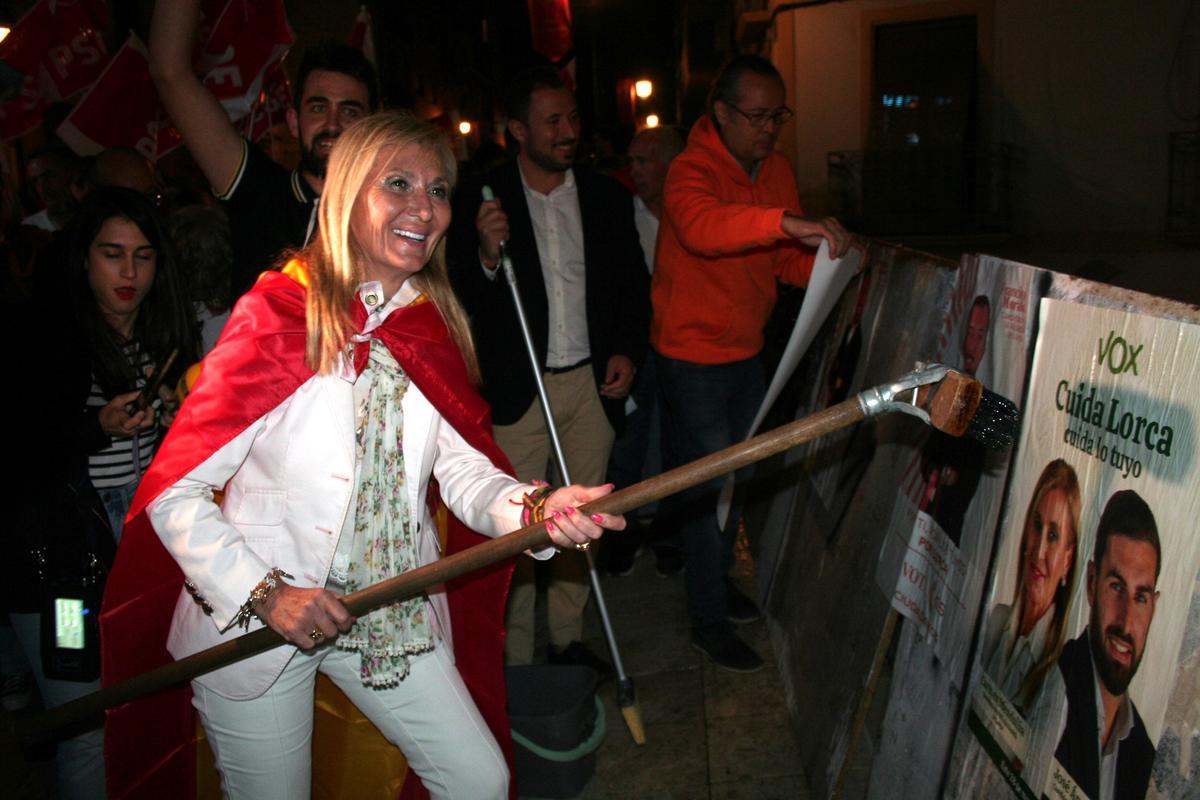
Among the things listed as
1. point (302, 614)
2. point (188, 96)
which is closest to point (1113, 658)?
point (302, 614)

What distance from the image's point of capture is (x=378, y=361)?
259cm

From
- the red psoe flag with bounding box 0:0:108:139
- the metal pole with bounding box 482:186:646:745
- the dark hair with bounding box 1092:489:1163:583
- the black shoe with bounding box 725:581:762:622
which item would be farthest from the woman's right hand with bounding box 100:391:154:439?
the red psoe flag with bounding box 0:0:108:139

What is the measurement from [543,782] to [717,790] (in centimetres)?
64

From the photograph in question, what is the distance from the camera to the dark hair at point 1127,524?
1.75 metres

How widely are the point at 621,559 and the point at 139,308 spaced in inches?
123

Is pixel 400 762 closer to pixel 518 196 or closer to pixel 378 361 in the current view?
pixel 378 361

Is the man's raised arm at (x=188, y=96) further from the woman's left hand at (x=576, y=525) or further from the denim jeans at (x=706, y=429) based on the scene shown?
the denim jeans at (x=706, y=429)

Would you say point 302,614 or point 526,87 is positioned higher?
point 526,87

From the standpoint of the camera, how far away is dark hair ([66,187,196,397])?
3.23 metres

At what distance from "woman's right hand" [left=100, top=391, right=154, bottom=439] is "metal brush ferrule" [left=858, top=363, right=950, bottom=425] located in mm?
2280

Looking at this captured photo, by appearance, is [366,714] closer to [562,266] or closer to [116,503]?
[116,503]

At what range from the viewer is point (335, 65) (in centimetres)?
344

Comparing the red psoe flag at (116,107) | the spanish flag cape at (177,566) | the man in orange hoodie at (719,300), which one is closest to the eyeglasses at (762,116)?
the man in orange hoodie at (719,300)

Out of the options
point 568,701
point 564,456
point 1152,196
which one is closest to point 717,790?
point 568,701
